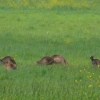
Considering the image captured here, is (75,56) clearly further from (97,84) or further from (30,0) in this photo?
(30,0)

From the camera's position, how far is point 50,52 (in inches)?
731

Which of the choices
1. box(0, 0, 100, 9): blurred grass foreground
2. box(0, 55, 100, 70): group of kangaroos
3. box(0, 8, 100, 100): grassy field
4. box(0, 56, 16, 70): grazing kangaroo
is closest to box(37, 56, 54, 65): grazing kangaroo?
box(0, 55, 100, 70): group of kangaroos

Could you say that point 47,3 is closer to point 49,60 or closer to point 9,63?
point 49,60

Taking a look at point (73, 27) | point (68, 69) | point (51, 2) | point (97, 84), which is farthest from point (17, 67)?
point (51, 2)

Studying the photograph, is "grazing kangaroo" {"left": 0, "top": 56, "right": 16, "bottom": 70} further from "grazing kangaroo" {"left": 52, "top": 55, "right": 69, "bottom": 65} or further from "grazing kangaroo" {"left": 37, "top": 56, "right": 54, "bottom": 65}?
"grazing kangaroo" {"left": 52, "top": 55, "right": 69, "bottom": 65}

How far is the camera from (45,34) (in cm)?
2394

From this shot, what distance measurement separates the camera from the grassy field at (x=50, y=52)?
993 centimetres

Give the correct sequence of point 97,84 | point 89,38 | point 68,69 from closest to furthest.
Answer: point 97,84 → point 68,69 → point 89,38

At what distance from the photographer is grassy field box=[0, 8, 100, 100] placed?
993 centimetres

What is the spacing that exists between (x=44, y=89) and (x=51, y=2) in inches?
1346

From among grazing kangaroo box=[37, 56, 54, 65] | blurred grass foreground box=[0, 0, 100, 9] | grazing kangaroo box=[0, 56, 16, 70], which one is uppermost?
blurred grass foreground box=[0, 0, 100, 9]

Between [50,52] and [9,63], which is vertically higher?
[50,52]

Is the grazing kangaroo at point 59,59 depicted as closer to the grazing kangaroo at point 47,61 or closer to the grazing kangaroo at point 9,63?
the grazing kangaroo at point 47,61

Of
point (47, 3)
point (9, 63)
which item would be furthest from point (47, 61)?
point (47, 3)
